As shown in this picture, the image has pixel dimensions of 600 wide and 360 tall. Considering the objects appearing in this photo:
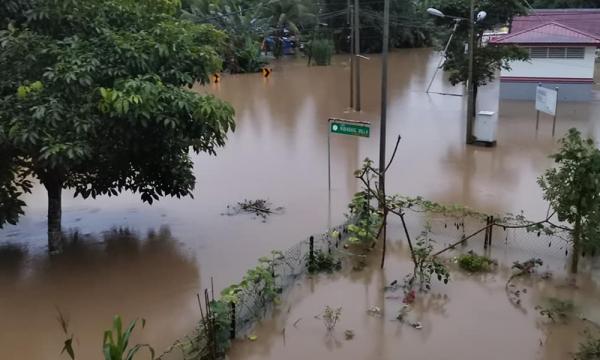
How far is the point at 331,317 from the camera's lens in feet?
22.1

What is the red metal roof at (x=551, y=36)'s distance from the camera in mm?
19094

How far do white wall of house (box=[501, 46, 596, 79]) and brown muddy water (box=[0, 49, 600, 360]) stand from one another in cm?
225

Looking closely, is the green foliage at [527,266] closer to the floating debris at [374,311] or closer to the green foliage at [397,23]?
the floating debris at [374,311]

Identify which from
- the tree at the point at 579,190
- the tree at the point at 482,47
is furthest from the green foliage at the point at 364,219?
the tree at the point at 482,47

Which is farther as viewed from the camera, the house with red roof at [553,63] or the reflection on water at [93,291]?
the house with red roof at [553,63]

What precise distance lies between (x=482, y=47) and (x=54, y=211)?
11097 mm

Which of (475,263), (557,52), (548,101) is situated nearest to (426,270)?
(475,263)

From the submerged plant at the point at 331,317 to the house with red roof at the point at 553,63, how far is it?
46.9 ft

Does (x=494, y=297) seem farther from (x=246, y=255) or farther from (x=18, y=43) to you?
(x=18, y=43)

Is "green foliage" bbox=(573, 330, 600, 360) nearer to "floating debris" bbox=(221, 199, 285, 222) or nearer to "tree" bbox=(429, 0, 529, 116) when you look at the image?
"floating debris" bbox=(221, 199, 285, 222)

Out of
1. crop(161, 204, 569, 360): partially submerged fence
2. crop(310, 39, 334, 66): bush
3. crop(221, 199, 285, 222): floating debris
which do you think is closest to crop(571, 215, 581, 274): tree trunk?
crop(161, 204, 569, 360): partially submerged fence

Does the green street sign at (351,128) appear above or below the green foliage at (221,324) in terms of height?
above

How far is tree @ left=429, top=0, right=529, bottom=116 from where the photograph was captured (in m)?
15.4

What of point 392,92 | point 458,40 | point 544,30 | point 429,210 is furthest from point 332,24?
point 429,210
